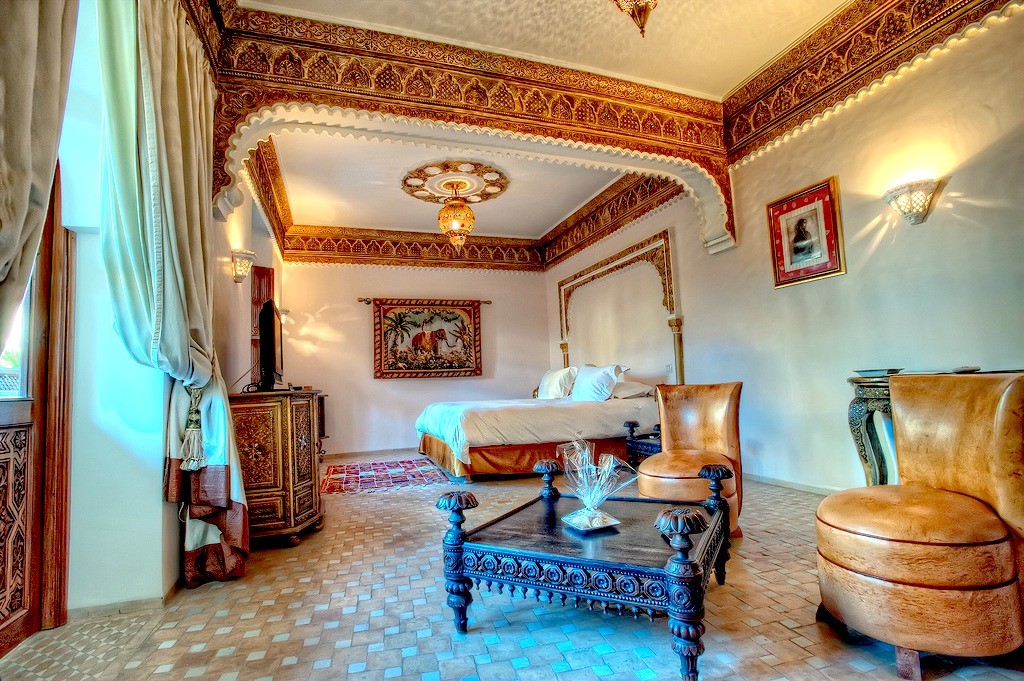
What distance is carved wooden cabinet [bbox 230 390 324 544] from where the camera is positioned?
298cm

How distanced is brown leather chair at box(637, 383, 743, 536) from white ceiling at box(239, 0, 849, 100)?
8.15 ft

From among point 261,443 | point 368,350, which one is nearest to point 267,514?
point 261,443

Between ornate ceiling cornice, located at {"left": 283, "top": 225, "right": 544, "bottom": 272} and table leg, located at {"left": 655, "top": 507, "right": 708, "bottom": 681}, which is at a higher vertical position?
ornate ceiling cornice, located at {"left": 283, "top": 225, "right": 544, "bottom": 272}

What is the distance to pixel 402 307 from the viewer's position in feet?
24.8

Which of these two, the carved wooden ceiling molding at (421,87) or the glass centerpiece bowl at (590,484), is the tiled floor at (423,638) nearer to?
the glass centerpiece bowl at (590,484)

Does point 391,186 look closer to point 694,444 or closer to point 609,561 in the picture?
point 694,444

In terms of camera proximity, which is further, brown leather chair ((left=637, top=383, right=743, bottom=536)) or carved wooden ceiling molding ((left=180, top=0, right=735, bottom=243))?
carved wooden ceiling molding ((left=180, top=0, right=735, bottom=243))

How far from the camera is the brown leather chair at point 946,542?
147 cm

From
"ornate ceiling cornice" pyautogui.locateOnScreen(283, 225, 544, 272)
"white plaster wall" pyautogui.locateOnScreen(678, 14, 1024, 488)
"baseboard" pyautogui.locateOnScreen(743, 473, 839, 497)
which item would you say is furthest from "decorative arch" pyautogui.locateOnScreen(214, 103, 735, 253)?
"ornate ceiling cornice" pyautogui.locateOnScreen(283, 225, 544, 272)

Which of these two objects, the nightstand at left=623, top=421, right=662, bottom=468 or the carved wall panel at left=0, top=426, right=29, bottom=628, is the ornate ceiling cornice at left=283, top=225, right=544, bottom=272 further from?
the carved wall panel at left=0, top=426, right=29, bottom=628

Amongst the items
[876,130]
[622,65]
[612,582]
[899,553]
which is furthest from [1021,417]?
[622,65]

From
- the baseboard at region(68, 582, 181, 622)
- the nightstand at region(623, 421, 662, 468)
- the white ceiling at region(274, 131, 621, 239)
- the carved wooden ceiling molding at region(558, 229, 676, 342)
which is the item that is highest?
the white ceiling at region(274, 131, 621, 239)

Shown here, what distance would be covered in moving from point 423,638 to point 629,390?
153 inches

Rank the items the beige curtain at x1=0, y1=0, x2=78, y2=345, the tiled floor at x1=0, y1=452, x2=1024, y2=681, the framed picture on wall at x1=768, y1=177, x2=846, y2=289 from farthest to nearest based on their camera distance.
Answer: the framed picture on wall at x1=768, y1=177, x2=846, y2=289 < the tiled floor at x1=0, y1=452, x2=1024, y2=681 < the beige curtain at x1=0, y1=0, x2=78, y2=345
